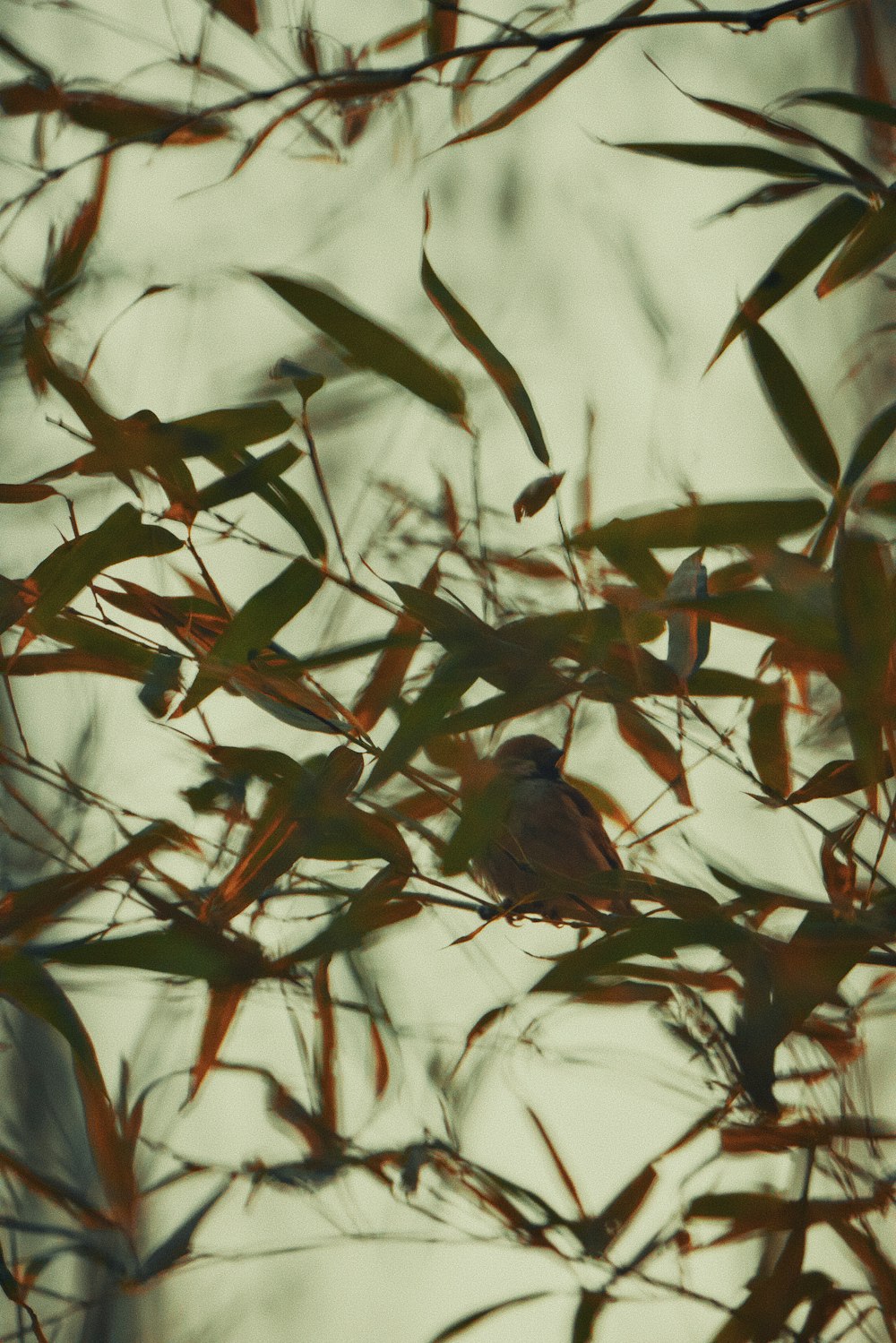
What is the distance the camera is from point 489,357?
0.64 metres

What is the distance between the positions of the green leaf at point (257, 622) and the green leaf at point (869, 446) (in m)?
0.31

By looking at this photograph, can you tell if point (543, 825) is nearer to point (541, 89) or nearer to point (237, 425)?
point (237, 425)

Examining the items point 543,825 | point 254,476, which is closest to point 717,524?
point 254,476

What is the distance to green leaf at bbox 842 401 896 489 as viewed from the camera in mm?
→ 608

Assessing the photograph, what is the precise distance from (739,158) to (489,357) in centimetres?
21

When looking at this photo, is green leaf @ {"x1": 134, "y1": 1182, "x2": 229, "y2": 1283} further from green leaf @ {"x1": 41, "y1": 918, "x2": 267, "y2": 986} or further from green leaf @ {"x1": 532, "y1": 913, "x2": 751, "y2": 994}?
green leaf @ {"x1": 532, "y1": 913, "x2": 751, "y2": 994}

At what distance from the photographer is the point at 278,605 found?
642 mm

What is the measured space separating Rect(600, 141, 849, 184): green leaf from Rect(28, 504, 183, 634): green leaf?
1.24 feet

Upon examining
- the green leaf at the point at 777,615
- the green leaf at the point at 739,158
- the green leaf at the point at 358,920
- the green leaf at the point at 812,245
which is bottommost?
the green leaf at the point at 358,920

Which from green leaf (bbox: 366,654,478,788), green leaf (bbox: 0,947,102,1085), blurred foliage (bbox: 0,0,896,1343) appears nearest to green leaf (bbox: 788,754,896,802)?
blurred foliage (bbox: 0,0,896,1343)

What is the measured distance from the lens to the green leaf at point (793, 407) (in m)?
0.62

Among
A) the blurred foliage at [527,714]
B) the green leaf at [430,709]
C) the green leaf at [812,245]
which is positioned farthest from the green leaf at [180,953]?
the green leaf at [812,245]

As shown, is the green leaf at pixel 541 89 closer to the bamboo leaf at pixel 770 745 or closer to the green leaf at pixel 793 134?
the green leaf at pixel 793 134

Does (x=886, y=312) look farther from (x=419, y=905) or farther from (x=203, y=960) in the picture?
(x=203, y=960)
